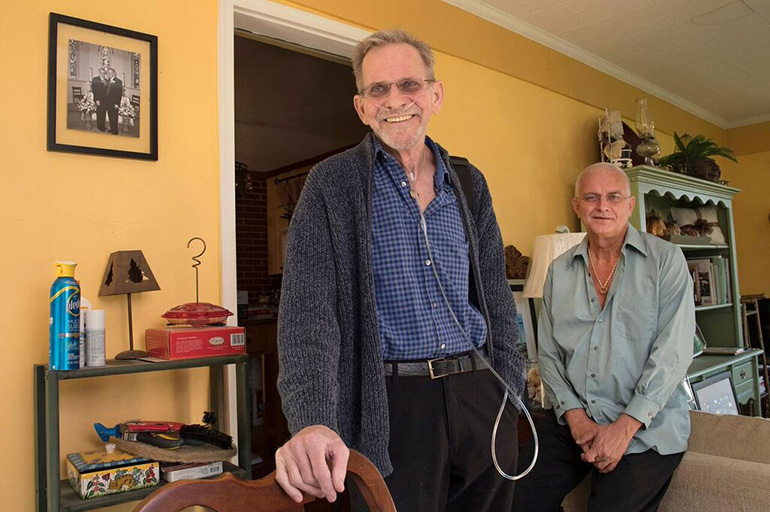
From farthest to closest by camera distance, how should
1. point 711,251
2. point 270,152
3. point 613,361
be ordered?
1. point 270,152
2. point 711,251
3. point 613,361

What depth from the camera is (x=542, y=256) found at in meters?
3.12

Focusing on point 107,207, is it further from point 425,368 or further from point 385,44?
point 425,368

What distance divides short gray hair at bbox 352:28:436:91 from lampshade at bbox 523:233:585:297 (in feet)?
6.19

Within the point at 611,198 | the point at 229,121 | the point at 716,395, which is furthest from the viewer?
the point at 716,395

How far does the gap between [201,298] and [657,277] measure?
62.3 inches

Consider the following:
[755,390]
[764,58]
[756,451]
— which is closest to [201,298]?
[756,451]

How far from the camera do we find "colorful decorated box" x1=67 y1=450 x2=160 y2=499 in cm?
163

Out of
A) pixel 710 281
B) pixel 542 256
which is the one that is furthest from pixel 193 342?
pixel 710 281

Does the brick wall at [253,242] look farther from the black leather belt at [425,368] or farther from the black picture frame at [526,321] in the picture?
the black leather belt at [425,368]

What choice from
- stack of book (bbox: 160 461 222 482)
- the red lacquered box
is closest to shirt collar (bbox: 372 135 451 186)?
the red lacquered box

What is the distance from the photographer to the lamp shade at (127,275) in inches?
72.5

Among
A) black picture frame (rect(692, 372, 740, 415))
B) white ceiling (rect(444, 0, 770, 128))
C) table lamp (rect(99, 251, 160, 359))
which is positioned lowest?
black picture frame (rect(692, 372, 740, 415))

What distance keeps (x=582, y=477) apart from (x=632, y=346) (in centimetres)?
48

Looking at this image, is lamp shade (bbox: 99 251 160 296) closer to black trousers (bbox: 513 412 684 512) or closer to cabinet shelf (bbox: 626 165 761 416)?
black trousers (bbox: 513 412 684 512)
